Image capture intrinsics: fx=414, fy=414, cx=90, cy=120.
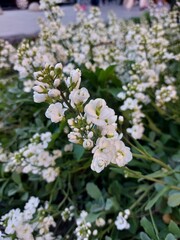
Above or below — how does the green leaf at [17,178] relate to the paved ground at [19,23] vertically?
above

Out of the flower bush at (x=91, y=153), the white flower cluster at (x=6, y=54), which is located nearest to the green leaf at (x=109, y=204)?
the flower bush at (x=91, y=153)

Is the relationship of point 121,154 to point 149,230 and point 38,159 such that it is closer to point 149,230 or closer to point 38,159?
point 149,230

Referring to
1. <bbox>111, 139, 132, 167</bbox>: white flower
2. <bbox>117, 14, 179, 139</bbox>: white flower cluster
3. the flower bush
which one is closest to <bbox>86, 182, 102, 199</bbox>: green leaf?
the flower bush

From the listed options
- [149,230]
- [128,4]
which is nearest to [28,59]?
[149,230]

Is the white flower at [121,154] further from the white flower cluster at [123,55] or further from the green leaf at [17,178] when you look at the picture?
the green leaf at [17,178]

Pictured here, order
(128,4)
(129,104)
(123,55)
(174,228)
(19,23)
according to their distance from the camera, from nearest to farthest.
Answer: (174,228) < (129,104) < (123,55) < (19,23) < (128,4)

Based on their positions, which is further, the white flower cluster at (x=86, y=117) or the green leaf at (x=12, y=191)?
the green leaf at (x=12, y=191)

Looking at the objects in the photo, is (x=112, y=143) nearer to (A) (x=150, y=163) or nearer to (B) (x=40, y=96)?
(B) (x=40, y=96)
